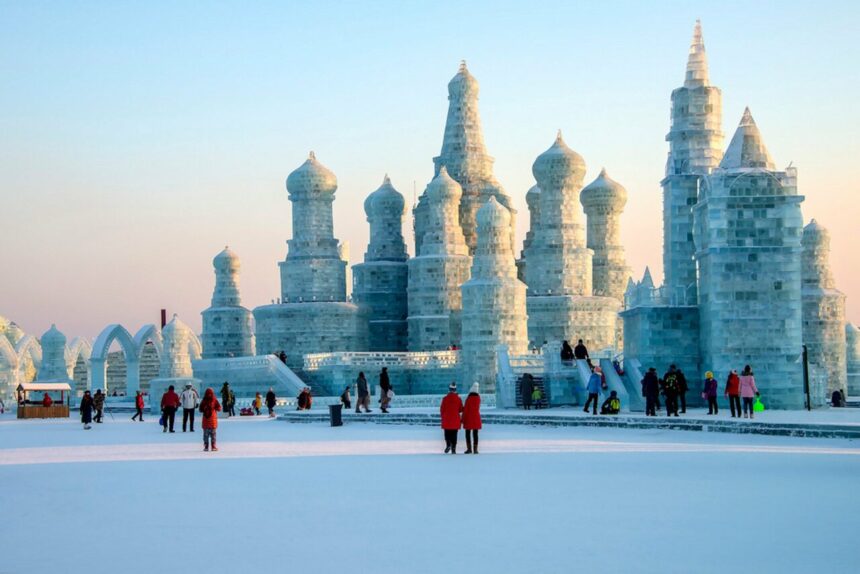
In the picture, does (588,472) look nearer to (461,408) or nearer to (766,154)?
(461,408)

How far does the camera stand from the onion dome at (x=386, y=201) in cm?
5788

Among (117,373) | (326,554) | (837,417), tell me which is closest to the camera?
(326,554)

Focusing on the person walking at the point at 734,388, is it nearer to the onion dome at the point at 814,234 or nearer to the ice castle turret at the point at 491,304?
the ice castle turret at the point at 491,304

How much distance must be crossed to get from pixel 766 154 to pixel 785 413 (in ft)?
20.9

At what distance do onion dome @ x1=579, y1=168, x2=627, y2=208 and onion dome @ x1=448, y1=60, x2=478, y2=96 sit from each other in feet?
21.4

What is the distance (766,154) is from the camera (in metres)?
30.8

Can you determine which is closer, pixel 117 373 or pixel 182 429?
pixel 182 429

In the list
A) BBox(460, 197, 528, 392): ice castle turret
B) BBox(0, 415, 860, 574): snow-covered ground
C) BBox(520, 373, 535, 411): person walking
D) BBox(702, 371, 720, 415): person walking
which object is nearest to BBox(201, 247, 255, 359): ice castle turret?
BBox(460, 197, 528, 392): ice castle turret

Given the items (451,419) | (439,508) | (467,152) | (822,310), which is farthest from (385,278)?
(439,508)

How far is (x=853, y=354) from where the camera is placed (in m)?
60.3

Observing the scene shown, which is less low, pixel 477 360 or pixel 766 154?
pixel 766 154

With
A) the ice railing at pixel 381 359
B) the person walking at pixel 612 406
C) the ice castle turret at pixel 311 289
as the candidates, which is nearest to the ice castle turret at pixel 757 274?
the person walking at pixel 612 406

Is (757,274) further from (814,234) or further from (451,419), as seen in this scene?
(814,234)

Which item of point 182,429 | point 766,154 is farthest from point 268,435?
point 766,154
